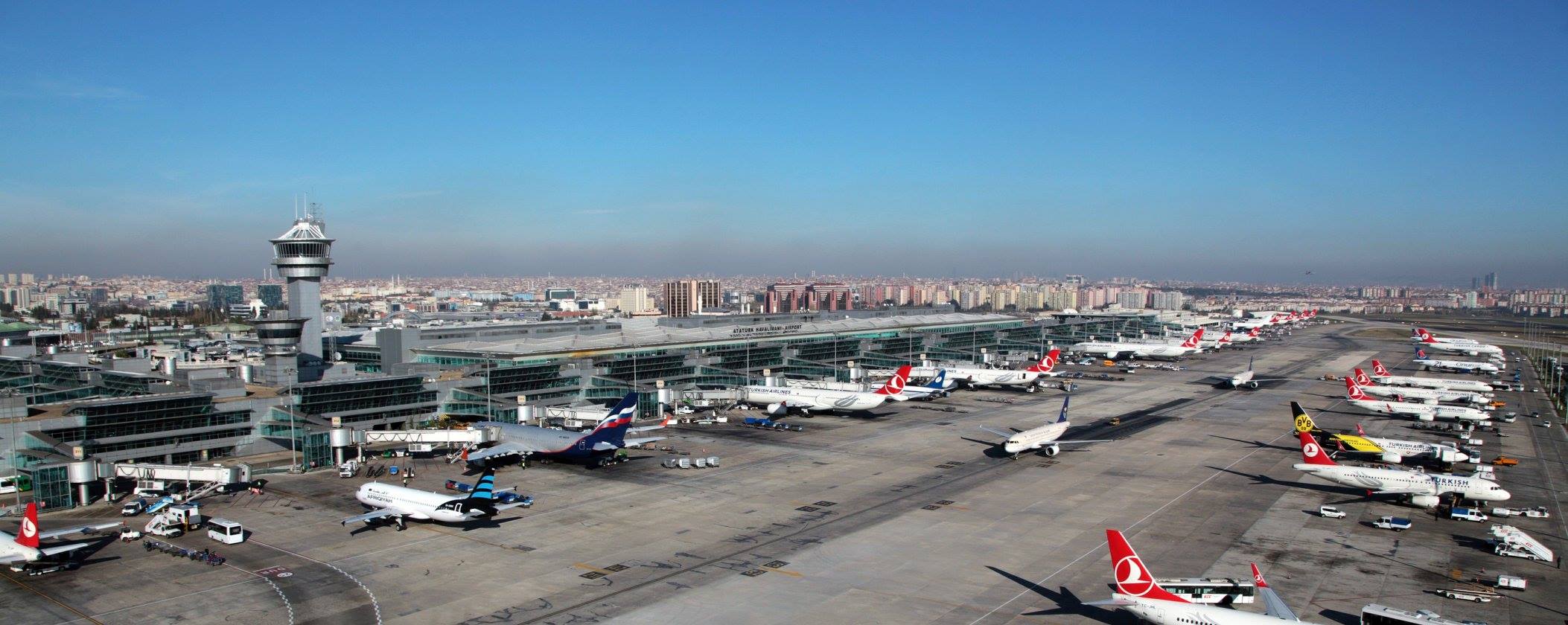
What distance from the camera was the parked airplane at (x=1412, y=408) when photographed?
87.0m

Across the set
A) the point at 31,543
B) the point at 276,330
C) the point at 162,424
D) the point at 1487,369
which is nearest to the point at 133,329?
the point at 276,330

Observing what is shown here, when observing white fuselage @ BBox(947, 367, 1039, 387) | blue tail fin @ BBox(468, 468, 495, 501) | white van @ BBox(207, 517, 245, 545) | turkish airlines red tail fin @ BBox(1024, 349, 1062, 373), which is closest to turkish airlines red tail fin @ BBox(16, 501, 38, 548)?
white van @ BBox(207, 517, 245, 545)

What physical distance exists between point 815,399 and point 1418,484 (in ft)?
174

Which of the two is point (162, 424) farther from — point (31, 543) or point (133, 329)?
point (133, 329)

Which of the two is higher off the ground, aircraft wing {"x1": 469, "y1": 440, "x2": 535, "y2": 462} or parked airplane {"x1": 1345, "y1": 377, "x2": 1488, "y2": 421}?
aircraft wing {"x1": 469, "y1": 440, "x2": 535, "y2": 462}

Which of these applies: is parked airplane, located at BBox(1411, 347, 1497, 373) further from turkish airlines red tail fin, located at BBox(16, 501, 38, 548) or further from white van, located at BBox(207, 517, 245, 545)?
turkish airlines red tail fin, located at BBox(16, 501, 38, 548)

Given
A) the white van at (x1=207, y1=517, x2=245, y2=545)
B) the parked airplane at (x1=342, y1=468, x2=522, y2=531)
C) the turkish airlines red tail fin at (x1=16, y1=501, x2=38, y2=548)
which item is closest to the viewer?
the turkish airlines red tail fin at (x1=16, y1=501, x2=38, y2=548)

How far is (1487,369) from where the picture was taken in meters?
137

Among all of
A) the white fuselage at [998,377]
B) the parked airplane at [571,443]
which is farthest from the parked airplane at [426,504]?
the white fuselage at [998,377]

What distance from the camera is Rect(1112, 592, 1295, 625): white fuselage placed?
100 feet

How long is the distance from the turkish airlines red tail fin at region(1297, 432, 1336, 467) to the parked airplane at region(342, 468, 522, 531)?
49.7 metres

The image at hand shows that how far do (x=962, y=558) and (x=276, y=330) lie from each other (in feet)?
252

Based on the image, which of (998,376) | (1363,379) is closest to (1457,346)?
(1363,379)

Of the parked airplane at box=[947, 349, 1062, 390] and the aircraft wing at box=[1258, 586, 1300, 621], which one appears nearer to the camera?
the aircraft wing at box=[1258, 586, 1300, 621]
